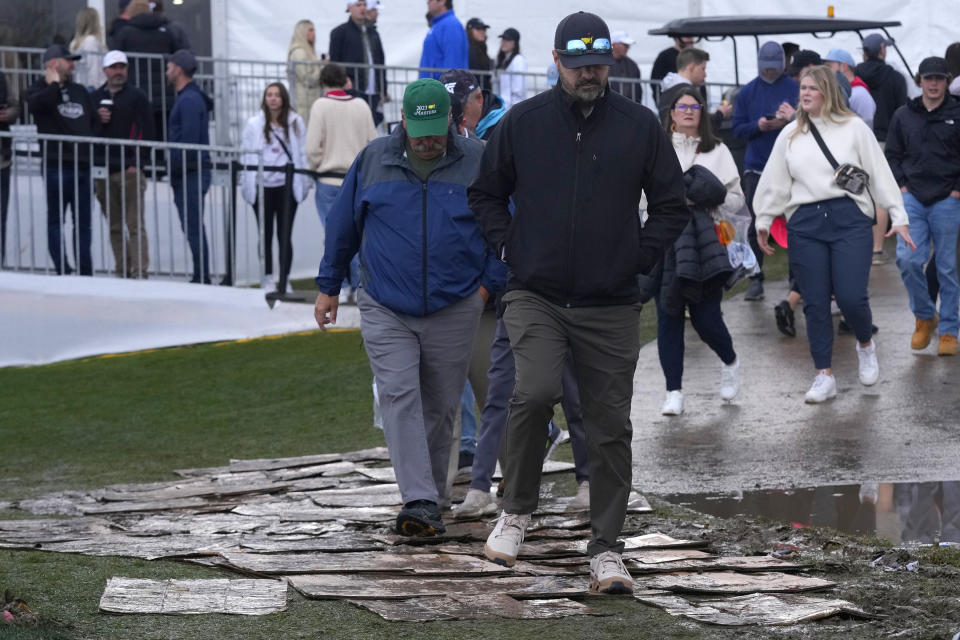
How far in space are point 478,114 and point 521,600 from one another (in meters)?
2.91

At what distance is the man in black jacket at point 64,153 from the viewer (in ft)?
44.5

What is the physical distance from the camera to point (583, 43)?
547cm

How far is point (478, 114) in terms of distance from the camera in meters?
7.45

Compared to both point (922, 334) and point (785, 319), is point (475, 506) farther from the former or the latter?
point (785, 319)

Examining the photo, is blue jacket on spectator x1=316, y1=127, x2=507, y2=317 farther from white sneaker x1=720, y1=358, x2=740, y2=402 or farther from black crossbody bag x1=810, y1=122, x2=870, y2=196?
white sneaker x1=720, y1=358, x2=740, y2=402

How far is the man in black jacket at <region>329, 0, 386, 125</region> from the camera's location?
16.8 metres

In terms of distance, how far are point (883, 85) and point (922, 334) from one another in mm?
5175

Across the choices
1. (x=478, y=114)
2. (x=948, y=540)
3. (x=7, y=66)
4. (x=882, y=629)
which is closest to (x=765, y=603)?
(x=882, y=629)

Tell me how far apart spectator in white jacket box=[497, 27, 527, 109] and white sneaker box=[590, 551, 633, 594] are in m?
11.5

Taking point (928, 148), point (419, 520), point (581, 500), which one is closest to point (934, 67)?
point (928, 148)

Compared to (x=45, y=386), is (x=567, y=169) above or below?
above

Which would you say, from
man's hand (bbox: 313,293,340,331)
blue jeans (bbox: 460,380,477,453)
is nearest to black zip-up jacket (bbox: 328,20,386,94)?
blue jeans (bbox: 460,380,477,453)

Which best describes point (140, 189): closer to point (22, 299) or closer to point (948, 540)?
point (22, 299)

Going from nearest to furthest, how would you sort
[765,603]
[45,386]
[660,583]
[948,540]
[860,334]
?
[765,603] → [660,583] → [948,540] → [860,334] → [45,386]
